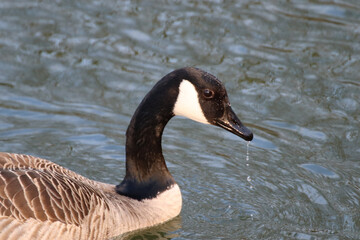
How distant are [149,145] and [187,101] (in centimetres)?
66

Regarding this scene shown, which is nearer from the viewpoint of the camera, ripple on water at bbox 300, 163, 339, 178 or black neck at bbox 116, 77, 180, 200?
black neck at bbox 116, 77, 180, 200

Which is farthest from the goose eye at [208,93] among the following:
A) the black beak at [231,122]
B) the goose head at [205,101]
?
the black beak at [231,122]

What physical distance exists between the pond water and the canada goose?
1.26 ft

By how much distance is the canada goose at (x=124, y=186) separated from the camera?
6.27 metres

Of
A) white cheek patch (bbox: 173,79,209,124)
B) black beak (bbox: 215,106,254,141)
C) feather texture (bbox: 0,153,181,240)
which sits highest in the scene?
white cheek patch (bbox: 173,79,209,124)

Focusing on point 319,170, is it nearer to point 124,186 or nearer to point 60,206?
point 124,186

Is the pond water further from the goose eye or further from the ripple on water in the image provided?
the goose eye

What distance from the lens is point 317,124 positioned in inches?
390

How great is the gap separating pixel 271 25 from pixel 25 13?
15.2 feet

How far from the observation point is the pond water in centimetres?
793

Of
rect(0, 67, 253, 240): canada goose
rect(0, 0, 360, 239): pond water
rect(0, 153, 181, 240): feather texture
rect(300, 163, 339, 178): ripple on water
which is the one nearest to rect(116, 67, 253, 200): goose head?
rect(0, 67, 253, 240): canada goose

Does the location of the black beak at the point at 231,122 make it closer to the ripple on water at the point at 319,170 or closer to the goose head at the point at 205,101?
the goose head at the point at 205,101

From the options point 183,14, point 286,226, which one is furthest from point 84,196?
point 183,14

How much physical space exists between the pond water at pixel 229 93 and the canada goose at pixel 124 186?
1.26ft
